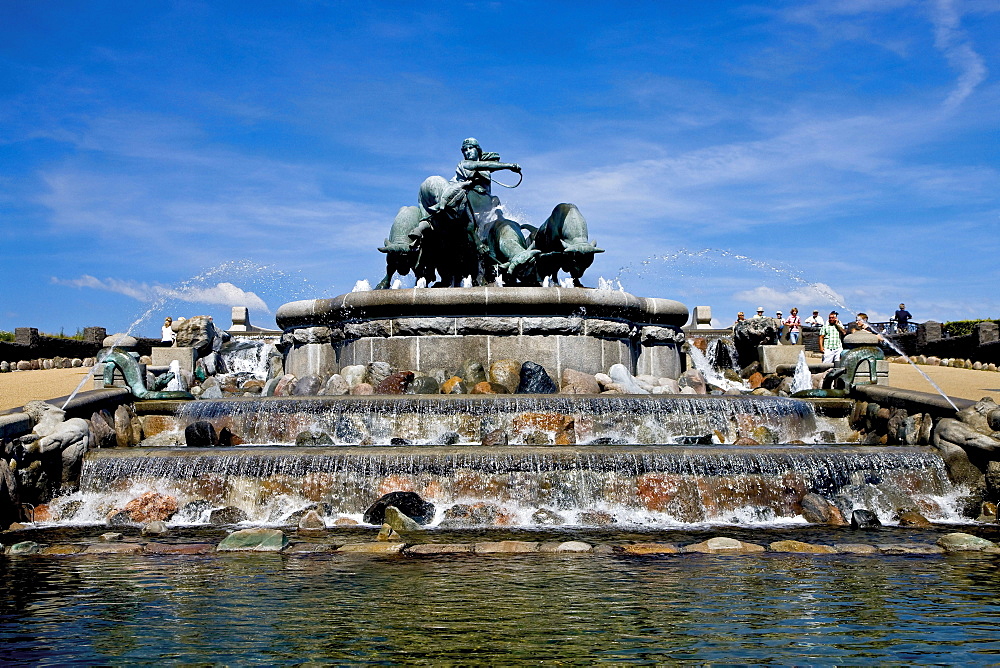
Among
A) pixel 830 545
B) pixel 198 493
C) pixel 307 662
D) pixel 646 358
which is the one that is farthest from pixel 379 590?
pixel 646 358

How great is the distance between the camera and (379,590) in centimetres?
609

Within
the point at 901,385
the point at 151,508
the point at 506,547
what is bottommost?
the point at 506,547

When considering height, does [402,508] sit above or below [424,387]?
below

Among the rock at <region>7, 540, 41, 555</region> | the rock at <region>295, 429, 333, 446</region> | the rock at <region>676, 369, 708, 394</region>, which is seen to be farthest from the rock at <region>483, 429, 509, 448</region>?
the rock at <region>676, 369, 708, 394</region>

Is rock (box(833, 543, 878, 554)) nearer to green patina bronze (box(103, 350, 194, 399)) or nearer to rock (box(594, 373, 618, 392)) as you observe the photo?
rock (box(594, 373, 618, 392))

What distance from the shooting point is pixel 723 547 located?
771cm

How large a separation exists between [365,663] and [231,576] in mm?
2602

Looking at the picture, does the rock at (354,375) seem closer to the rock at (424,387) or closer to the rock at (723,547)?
the rock at (424,387)

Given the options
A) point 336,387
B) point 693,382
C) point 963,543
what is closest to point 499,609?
point 963,543

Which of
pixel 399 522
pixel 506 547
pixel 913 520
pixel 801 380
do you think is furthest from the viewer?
pixel 801 380

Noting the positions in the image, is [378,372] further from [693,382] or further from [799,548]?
[799,548]

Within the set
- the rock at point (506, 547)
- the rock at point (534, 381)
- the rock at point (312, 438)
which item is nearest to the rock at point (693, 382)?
the rock at point (534, 381)

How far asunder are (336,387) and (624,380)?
4.74m

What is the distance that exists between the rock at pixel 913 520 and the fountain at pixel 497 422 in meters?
0.10
